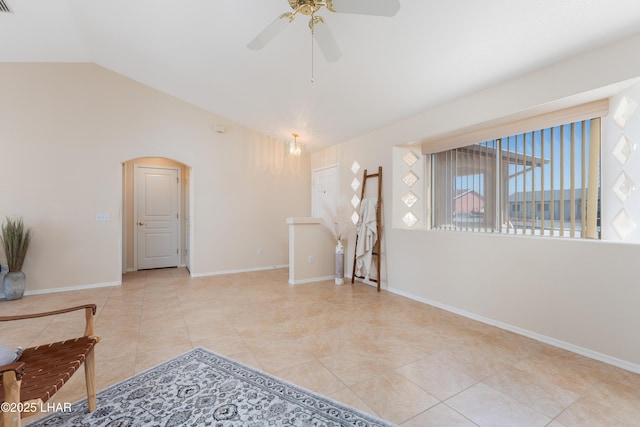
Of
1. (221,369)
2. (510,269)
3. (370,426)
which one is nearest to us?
(370,426)

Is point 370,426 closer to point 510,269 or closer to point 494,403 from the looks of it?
point 494,403

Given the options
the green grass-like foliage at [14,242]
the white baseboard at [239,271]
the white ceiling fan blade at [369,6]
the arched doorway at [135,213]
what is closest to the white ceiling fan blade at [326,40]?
the white ceiling fan blade at [369,6]

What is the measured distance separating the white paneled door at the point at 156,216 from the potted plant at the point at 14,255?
2.01 metres

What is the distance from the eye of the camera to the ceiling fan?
178cm

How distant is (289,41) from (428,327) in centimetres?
337

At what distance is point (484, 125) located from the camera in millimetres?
3148

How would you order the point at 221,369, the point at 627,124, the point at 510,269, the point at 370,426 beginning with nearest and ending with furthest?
the point at 370,426, the point at 221,369, the point at 627,124, the point at 510,269

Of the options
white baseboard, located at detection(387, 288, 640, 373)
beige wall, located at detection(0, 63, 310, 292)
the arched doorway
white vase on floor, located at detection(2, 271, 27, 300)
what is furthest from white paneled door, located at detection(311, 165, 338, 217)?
white vase on floor, located at detection(2, 271, 27, 300)

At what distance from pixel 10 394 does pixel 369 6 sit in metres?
2.63

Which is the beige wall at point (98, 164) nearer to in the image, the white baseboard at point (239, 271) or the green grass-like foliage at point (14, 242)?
the white baseboard at point (239, 271)

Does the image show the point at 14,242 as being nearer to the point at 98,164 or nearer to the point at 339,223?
the point at 98,164

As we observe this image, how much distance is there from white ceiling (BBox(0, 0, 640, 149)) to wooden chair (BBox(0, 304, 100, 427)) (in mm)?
2993

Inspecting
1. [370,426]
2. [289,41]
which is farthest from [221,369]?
[289,41]

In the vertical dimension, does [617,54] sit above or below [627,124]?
above
